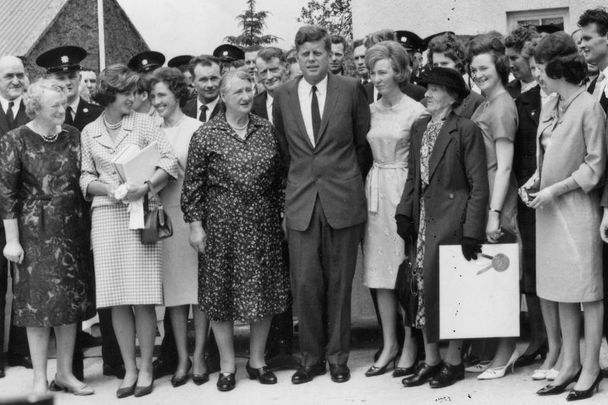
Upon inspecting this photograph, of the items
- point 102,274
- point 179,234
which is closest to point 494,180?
point 179,234

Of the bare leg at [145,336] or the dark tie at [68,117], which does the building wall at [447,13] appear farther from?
the bare leg at [145,336]

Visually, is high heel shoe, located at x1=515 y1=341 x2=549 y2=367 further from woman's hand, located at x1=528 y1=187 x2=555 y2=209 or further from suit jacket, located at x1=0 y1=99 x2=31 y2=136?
suit jacket, located at x1=0 y1=99 x2=31 y2=136

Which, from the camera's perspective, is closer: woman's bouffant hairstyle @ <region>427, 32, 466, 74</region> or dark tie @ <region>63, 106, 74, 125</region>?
woman's bouffant hairstyle @ <region>427, 32, 466, 74</region>

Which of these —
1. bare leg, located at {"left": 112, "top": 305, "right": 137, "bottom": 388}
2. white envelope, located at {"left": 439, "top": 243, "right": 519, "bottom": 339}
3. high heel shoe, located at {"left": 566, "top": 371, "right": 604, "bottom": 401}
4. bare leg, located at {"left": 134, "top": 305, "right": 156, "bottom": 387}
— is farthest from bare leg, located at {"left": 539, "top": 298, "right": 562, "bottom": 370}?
bare leg, located at {"left": 112, "top": 305, "right": 137, "bottom": 388}

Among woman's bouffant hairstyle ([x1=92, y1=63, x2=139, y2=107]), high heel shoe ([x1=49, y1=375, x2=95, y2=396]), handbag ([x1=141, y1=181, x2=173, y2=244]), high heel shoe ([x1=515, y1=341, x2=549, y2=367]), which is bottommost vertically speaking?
high heel shoe ([x1=49, y1=375, x2=95, y2=396])

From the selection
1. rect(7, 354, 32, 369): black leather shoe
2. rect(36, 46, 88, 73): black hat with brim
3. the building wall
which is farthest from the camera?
the building wall

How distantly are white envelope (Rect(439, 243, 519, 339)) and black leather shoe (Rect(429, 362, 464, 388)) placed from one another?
0.34 meters

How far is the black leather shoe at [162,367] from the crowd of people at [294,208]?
0.05 meters

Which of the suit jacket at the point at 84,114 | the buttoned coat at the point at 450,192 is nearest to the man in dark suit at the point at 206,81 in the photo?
the suit jacket at the point at 84,114

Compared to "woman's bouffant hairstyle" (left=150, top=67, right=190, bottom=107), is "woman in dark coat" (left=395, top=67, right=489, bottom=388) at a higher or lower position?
lower

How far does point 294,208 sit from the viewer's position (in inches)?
227

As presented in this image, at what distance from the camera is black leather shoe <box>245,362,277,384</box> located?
583 centimetres

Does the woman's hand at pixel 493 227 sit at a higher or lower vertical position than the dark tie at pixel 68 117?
lower

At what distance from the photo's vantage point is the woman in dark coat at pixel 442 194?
5.36 meters
